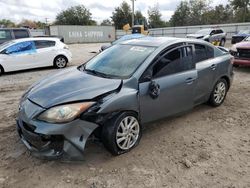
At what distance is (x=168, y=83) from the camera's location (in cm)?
387

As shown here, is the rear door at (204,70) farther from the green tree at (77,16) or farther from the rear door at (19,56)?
the green tree at (77,16)

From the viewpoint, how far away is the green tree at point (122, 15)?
59.1 m

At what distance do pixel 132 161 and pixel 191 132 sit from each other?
135 centimetres

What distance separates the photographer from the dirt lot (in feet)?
Answer: 9.64

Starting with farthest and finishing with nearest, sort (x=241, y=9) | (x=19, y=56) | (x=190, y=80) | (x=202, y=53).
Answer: (x=241, y=9)
(x=19, y=56)
(x=202, y=53)
(x=190, y=80)

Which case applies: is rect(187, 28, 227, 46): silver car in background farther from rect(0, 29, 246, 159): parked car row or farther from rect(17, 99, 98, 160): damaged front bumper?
rect(17, 99, 98, 160): damaged front bumper

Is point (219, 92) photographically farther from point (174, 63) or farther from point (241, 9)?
→ point (241, 9)

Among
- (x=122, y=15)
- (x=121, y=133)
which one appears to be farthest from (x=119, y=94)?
(x=122, y=15)

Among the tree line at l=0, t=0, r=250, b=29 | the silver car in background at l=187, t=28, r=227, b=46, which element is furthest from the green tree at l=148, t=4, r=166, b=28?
the silver car in background at l=187, t=28, r=227, b=46

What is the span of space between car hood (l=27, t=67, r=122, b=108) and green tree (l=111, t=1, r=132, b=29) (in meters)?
57.5

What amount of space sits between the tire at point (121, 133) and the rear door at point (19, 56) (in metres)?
7.85

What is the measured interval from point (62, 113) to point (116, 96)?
29.0 inches

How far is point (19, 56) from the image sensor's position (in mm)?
9812

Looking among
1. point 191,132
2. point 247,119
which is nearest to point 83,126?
point 191,132
